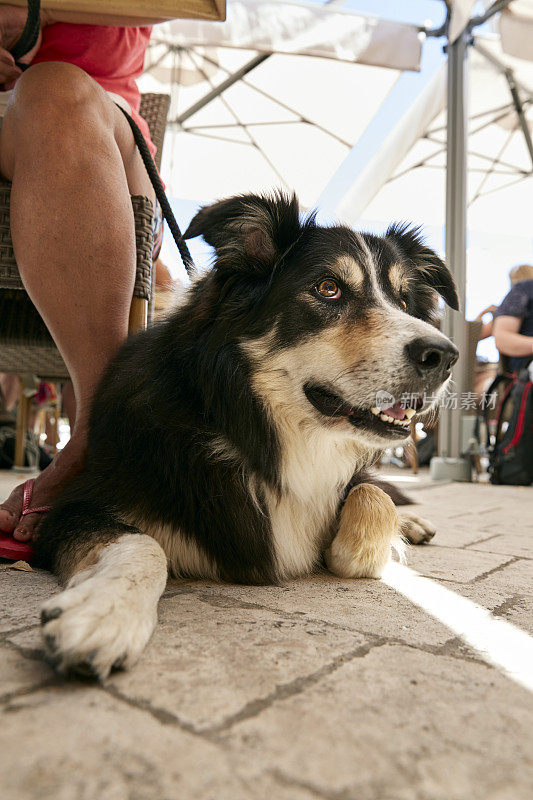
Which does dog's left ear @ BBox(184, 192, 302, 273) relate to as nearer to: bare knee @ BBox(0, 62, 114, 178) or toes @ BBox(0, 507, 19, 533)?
bare knee @ BBox(0, 62, 114, 178)

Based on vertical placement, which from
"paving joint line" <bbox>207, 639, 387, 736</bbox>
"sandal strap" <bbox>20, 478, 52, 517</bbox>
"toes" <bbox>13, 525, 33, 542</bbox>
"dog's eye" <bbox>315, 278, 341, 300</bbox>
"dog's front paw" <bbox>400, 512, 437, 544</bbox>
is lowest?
"dog's front paw" <bbox>400, 512, 437, 544</bbox>

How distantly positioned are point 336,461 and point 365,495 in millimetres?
148

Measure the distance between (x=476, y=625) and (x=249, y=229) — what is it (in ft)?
4.10

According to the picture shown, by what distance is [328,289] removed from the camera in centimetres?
186

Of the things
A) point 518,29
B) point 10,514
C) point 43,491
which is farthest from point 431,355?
point 518,29

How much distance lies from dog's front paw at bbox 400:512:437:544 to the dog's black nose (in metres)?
0.97

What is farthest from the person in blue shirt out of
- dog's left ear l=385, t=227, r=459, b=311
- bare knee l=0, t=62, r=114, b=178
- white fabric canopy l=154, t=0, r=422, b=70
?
bare knee l=0, t=62, r=114, b=178

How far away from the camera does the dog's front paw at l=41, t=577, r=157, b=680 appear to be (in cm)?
91

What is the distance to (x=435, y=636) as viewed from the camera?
1255 mm

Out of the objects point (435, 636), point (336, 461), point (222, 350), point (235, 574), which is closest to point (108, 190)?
point (222, 350)

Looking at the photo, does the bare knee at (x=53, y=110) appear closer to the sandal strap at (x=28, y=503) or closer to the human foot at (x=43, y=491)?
the human foot at (x=43, y=491)

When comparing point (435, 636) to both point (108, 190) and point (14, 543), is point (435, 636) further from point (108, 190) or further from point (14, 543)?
point (108, 190)

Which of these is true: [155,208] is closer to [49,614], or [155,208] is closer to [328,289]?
[328,289]

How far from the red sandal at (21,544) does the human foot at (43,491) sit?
0.01 metres
